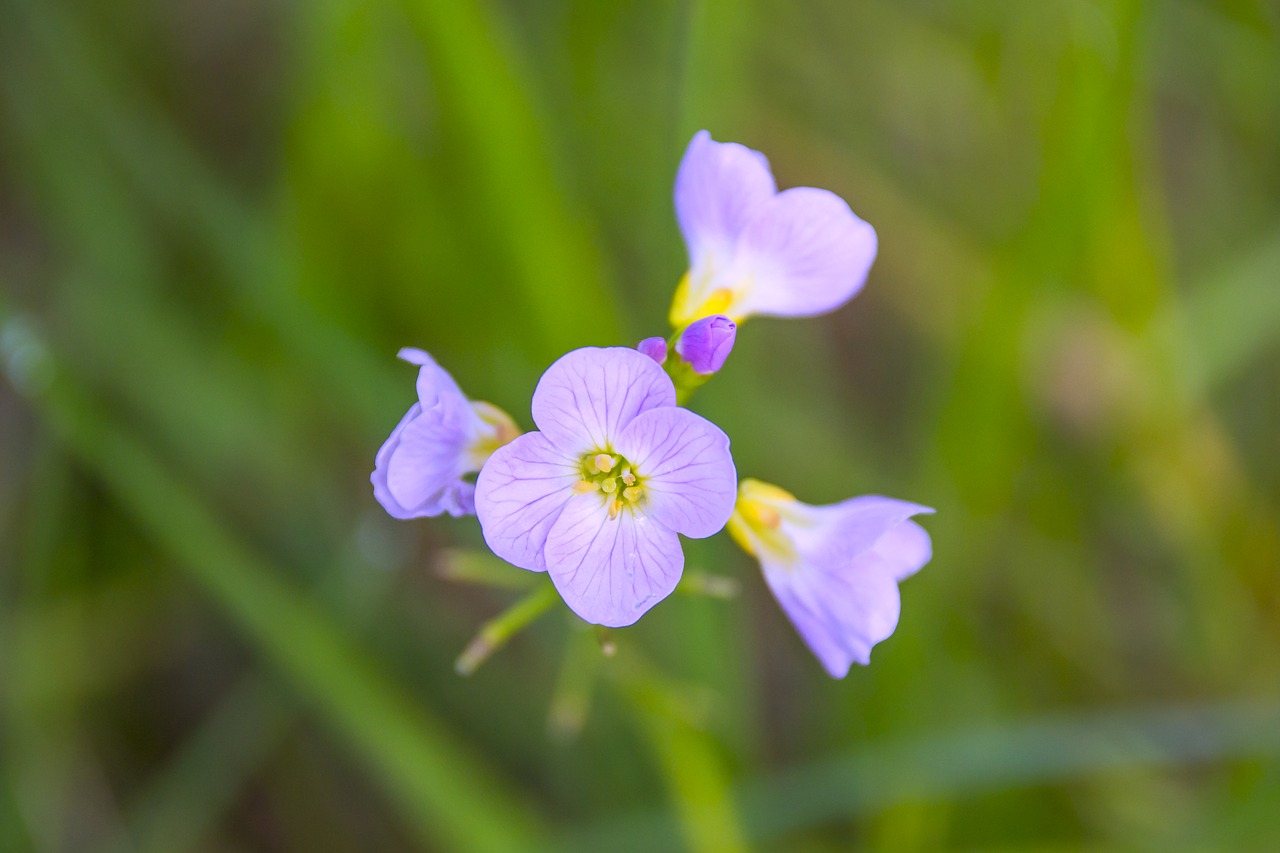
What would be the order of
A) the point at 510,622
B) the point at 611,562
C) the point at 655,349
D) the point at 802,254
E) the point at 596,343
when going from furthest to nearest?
the point at 596,343, the point at 802,254, the point at 510,622, the point at 655,349, the point at 611,562

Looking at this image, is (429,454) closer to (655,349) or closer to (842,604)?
(655,349)

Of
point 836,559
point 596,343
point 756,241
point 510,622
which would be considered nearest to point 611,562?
point 510,622

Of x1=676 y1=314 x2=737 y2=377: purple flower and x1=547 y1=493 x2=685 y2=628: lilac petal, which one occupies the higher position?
x1=676 y1=314 x2=737 y2=377: purple flower

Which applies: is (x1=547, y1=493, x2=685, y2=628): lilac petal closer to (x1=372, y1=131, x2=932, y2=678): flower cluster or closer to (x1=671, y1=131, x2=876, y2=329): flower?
(x1=372, y1=131, x2=932, y2=678): flower cluster

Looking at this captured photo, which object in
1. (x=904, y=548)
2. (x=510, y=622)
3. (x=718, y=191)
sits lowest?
(x=510, y=622)

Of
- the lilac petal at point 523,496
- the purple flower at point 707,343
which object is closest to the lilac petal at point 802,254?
the purple flower at point 707,343

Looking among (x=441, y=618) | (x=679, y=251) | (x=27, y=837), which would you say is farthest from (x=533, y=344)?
(x=27, y=837)

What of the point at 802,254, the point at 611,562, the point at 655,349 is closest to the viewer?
the point at 611,562

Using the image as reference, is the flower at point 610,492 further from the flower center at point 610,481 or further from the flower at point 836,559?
the flower at point 836,559

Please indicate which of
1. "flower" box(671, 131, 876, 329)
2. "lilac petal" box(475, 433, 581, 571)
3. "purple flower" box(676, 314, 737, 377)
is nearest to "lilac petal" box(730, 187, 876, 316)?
"flower" box(671, 131, 876, 329)
